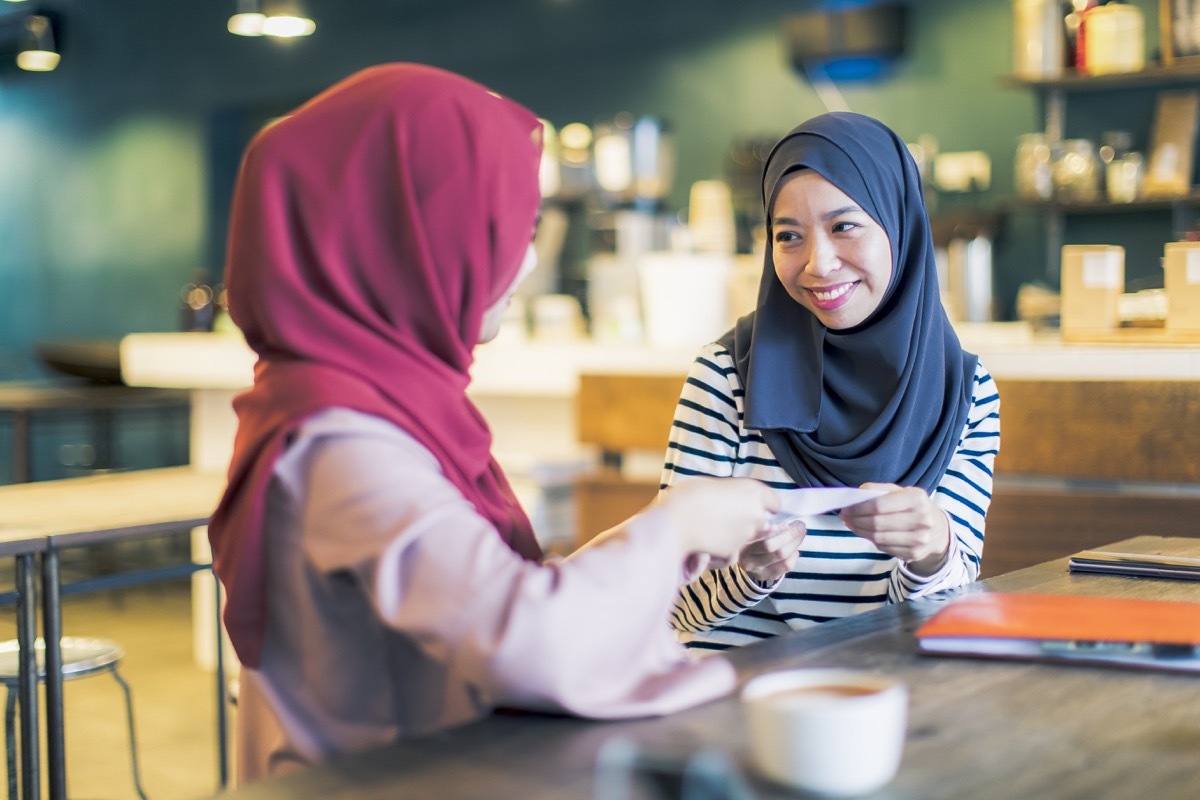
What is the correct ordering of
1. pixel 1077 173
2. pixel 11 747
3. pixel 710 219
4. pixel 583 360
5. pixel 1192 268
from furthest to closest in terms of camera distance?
1. pixel 710 219
2. pixel 1077 173
3. pixel 583 360
4. pixel 1192 268
5. pixel 11 747

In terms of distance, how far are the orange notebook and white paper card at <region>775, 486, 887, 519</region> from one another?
0.60 feet

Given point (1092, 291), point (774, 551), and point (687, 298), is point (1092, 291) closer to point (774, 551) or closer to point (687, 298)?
point (687, 298)

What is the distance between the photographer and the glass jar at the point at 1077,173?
519 centimetres

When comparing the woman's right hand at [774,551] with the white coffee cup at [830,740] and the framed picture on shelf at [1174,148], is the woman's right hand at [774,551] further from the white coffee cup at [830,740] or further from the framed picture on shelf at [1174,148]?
the framed picture on shelf at [1174,148]

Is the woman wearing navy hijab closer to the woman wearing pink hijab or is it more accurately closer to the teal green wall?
the woman wearing pink hijab

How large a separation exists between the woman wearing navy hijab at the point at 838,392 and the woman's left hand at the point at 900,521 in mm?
214

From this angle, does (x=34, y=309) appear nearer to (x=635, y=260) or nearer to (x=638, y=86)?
(x=638, y=86)

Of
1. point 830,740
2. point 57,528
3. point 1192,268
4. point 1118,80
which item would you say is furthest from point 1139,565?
point 1118,80

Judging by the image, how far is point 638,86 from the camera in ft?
22.9

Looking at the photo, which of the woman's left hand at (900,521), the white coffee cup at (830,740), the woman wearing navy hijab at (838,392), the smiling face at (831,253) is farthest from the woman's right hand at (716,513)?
the smiling face at (831,253)

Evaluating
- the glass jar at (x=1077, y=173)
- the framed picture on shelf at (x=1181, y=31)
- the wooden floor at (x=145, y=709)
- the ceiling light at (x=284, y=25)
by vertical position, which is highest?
the ceiling light at (x=284, y=25)

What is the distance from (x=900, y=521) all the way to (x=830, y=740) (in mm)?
709

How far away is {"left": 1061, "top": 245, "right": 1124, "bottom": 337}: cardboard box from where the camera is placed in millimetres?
2979

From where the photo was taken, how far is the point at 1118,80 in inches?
207
